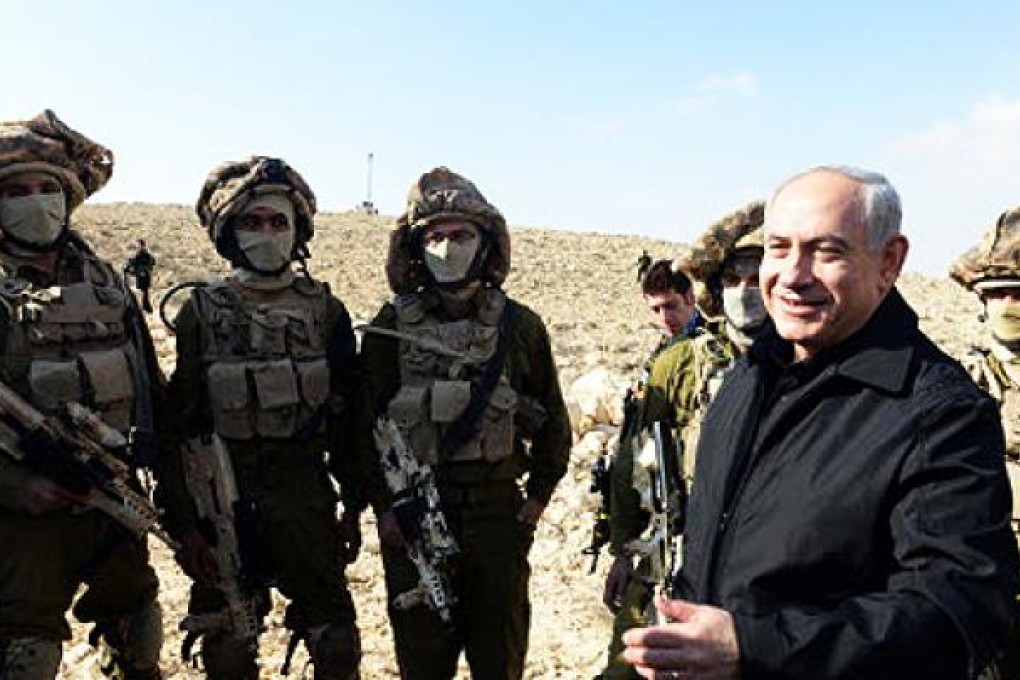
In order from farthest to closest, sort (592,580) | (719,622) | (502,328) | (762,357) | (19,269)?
(592,580), (502,328), (19,269), (762,357), (719,622)

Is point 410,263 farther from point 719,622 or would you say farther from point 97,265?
point 719,622

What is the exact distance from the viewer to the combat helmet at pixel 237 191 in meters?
4.06

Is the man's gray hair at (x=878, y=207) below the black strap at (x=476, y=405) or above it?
above

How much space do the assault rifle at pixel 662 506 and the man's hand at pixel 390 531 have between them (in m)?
1.05

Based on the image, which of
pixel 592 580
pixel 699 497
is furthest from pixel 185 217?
pixel 699 497

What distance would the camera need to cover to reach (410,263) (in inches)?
171

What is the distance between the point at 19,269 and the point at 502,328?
A: 2.05 m

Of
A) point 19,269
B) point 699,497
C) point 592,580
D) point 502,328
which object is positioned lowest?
point 592,580

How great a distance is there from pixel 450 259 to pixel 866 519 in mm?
2710

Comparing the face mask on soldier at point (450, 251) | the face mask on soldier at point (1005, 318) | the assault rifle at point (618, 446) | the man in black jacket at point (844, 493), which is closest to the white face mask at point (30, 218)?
the face mask on soldier at point (450, 251)

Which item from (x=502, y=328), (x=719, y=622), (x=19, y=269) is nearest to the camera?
(x=719, y=622)

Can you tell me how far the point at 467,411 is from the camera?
13.2 ft

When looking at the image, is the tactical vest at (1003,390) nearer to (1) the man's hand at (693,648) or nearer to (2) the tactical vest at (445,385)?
(2) the tactical vest at (445,385)

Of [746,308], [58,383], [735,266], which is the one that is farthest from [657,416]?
[58,383]
